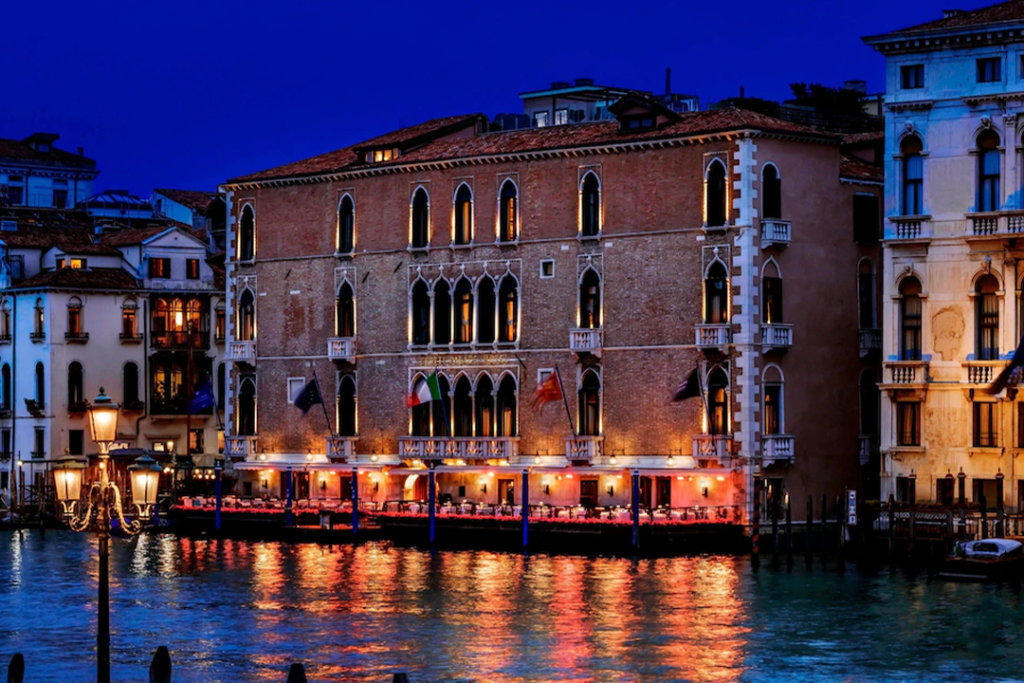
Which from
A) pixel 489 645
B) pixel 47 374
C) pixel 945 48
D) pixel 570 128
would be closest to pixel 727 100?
pixel 570 128

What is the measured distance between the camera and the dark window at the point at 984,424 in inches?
2053

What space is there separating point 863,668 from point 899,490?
1747 centimetres

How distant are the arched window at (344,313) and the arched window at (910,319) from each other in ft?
59.9

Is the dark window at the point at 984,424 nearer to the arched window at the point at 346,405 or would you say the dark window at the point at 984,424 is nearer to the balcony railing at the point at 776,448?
the balcony railing at the point at 776,448

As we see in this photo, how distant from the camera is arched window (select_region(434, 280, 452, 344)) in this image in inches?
2498

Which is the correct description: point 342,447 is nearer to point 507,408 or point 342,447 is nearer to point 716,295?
point 507,408

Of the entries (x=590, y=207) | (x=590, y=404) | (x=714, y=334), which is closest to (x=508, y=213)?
(x=590, y=207)

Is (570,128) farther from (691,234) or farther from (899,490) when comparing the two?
(899,490)

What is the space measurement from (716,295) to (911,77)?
779 cm

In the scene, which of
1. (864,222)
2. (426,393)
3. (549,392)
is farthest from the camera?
(426,393)

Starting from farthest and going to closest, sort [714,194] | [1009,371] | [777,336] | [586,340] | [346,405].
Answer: [346,405]
[586,340]
[714,194]
[777,336]
[1009,371]

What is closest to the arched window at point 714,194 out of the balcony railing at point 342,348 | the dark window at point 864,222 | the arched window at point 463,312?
the dark window at point 864,222

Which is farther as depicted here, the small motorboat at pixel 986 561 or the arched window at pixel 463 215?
the arched window at pixel 463 215

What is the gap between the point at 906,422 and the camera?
176 feet
